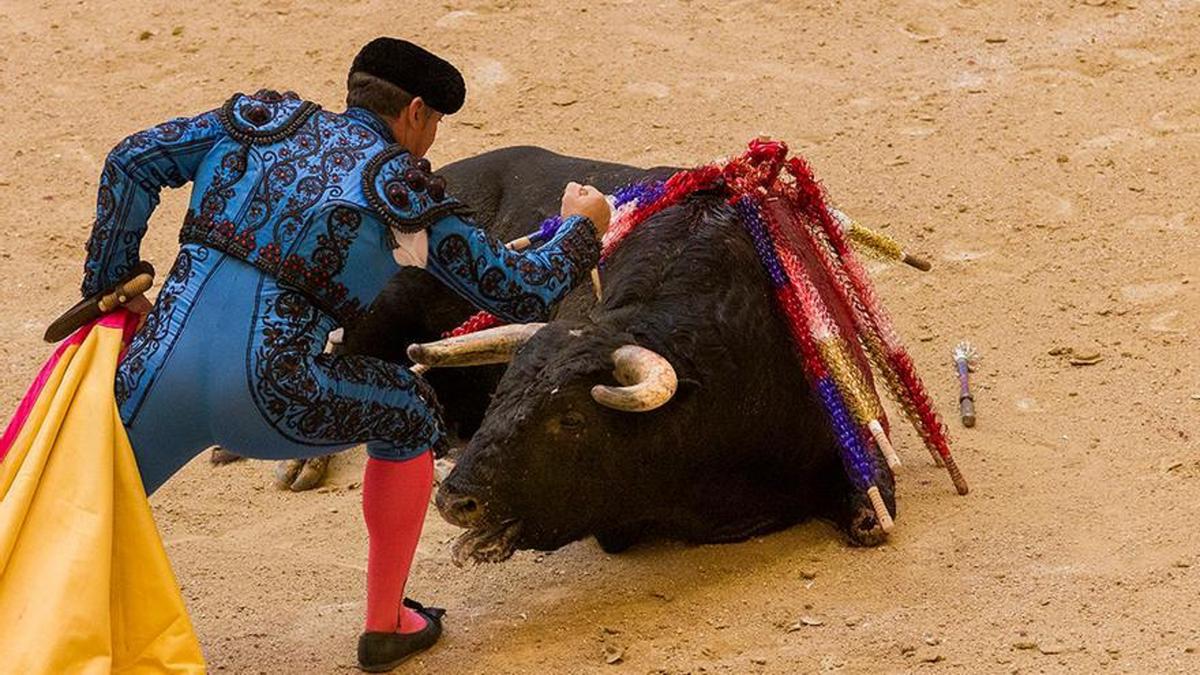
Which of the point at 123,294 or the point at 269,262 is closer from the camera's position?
the point at 269,262

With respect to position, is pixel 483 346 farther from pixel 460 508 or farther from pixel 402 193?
pixel 402 193

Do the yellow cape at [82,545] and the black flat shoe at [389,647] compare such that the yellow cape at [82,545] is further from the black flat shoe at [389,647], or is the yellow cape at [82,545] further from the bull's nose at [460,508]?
the bull's nose at [460,508]

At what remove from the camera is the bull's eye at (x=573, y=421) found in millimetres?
5594

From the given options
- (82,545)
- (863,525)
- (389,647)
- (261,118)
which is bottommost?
(863,525)

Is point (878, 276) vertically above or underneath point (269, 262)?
underneath

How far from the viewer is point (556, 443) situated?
558cm

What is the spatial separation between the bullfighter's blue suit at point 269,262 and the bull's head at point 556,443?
673 millimetres

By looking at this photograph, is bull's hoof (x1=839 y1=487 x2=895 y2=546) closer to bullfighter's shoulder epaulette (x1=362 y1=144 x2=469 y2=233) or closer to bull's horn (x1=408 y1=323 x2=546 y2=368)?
bull's horn (x1=408 y1=323 x2=546 y2=368)

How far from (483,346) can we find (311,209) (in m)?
1.30

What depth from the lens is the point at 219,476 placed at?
7000 millimetres

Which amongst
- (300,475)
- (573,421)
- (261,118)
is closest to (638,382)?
(573,421)

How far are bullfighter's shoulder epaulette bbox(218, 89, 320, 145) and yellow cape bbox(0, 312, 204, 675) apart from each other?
0.54 m

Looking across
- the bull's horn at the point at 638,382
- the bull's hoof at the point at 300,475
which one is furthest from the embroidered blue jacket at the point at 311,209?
the bull's hoof at the point at 300,475

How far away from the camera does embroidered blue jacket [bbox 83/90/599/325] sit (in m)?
4.73
